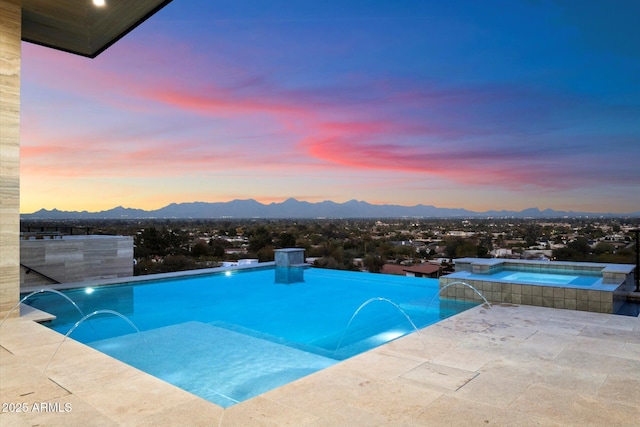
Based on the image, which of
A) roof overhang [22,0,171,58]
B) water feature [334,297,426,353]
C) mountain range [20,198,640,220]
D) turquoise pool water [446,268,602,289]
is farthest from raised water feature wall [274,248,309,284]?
mountain range [20,198,640,220]

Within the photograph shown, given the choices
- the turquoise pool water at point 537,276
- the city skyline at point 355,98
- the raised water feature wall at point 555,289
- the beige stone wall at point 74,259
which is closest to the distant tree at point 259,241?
the city skyline at point 355,98

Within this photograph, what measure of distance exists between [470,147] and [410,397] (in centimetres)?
1316

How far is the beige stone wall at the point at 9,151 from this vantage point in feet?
15.3

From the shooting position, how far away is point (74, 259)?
841cm

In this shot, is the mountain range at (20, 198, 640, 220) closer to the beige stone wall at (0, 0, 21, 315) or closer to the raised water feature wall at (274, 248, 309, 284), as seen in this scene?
the raised water feature wall at (274, 248, 309, 284)

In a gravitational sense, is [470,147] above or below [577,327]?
above

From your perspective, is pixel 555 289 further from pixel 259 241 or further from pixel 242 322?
pixel 259 241

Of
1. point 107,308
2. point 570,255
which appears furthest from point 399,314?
point 570,255

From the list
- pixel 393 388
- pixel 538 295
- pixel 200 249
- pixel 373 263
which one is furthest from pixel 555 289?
pixel 200 249

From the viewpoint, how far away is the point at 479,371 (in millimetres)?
3086

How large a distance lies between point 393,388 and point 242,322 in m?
3.46

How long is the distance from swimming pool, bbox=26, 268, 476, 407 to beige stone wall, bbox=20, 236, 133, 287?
5.10 ft

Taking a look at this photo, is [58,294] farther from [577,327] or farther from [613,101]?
[613,101]

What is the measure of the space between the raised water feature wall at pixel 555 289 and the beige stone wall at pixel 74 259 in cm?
684
